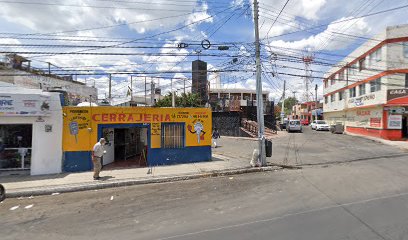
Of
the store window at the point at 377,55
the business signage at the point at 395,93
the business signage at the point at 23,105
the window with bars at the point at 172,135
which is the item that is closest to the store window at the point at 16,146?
the business signage at the point at 23,105

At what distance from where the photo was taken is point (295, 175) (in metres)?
11.2

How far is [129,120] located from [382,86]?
24329mm

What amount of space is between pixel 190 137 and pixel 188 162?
1.32 m

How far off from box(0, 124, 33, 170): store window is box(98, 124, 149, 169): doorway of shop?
3.15 meters

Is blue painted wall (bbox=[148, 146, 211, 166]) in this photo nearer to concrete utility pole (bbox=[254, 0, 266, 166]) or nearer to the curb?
the curb

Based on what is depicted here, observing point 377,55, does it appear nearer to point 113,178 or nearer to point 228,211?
point 228,211

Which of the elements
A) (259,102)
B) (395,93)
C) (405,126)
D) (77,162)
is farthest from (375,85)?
(77,162)

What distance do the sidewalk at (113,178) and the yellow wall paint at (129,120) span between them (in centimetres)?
143

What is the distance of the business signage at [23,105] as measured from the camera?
11.2 m

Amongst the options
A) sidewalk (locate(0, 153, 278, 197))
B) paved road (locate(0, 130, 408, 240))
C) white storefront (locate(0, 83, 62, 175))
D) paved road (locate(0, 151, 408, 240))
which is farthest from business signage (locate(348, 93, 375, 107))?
white storefront (locate(0, 83, 62, 175))

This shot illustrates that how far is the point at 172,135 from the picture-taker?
13.8m

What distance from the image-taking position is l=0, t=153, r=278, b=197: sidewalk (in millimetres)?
9539

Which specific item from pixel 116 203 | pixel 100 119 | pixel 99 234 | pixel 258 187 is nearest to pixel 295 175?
pixel 258 187

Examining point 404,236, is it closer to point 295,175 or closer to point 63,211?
point 295,175
